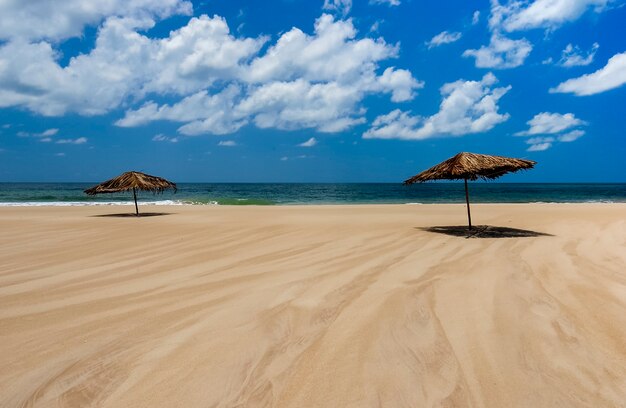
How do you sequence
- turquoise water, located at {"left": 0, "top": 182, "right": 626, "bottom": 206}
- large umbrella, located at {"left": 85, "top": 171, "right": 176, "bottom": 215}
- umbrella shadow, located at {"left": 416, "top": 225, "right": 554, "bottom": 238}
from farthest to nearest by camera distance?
turquoise water, located at {"left": 0, "top": 182, "right": 626, "bottom": 206}, large umbrella, located at {"left": 85, "top": 171, "right": 176, "bottom": 215}, umbrella shadow, located at {"left": 416, "top": 225, "right": 554, "bottom": 238}

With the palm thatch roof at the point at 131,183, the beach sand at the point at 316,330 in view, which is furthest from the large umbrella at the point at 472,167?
the palm thatch roof at the point at 131,183

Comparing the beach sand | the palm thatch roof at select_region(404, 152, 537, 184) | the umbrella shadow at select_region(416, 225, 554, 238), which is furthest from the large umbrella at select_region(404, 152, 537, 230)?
the beach sand

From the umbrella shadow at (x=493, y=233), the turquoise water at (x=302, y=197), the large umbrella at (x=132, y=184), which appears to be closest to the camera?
the umbrella shadow at (x=493, y=233)

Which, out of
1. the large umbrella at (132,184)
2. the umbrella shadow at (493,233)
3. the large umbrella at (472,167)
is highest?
the large umbrella at (132,184)

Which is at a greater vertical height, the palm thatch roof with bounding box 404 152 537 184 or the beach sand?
the palm thatch roof with bounding box 404 152 537 184

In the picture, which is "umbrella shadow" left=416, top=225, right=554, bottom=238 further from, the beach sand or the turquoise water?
the turquoise water

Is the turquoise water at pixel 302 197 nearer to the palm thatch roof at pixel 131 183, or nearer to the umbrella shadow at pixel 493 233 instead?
the palm thatch roof at pixel 131 183

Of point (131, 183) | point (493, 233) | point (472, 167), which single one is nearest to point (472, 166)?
point (472, 167)

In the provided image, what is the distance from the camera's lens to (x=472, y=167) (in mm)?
9062

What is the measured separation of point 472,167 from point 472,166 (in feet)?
0.19

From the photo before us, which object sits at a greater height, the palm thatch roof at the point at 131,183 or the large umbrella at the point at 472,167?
the palm thatch roof at the point at 131,183

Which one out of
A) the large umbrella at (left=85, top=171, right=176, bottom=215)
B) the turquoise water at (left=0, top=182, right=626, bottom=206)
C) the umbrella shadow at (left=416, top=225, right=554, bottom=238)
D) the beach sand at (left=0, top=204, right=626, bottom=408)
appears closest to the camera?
the beach sand at (left=0, top=204, right=626, bottom=408)

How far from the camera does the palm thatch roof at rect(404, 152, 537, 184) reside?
908 centimetres

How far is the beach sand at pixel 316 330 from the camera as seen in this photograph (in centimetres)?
226
